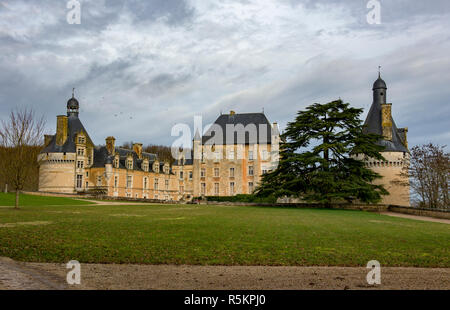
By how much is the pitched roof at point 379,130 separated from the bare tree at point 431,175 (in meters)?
1.61

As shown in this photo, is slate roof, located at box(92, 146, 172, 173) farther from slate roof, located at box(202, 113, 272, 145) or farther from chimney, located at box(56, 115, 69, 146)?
slate roof, located at box(202, 113, 272, 145)

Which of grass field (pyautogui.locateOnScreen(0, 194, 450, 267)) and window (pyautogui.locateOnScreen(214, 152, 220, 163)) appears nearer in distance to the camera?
grass field (pyautogui.locateOnScreen(0, 194, 450, 267))

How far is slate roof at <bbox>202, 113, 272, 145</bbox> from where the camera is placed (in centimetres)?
4925

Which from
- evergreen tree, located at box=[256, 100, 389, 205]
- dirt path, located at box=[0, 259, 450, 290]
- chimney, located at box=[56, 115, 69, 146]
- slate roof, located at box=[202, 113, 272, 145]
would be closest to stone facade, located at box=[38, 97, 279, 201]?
chimney, located at box=[56, 115, 69, 146]

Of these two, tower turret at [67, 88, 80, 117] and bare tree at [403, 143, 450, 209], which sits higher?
tower turret at [67, 88, 80, 117]

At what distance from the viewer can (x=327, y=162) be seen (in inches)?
1225

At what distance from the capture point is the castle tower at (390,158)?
117ft

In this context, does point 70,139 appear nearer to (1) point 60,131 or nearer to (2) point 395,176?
(1) point 60,131

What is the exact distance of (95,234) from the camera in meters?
10.5

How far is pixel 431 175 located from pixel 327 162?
9.41 m

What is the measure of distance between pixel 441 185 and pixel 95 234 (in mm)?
29691

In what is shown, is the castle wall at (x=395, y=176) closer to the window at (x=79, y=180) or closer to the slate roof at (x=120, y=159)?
the slate roof at (x=120, y=159)

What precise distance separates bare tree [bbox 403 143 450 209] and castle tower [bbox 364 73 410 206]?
1073mm
